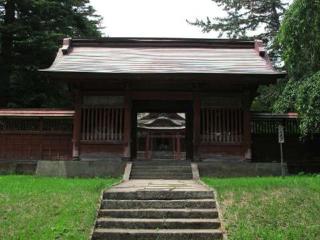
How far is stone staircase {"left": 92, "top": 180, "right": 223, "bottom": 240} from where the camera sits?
1023 centimetres

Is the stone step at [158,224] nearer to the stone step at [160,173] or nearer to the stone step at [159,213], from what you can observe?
the stone step at [159,213]

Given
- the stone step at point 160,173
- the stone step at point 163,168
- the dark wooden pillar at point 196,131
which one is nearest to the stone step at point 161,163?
the stone step at point 163,168

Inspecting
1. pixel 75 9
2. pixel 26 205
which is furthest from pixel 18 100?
pixel 26 205

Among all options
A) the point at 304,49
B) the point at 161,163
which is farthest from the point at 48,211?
the point at 304,49

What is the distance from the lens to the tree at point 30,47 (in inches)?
1151

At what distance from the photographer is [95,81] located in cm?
1966

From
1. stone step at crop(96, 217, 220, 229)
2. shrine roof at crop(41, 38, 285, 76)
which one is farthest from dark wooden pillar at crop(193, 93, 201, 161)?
stone step at crop(96, 217, 220, 229)

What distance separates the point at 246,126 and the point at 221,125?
1033mm

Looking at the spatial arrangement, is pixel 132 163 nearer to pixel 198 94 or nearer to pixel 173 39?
pixel 198 94

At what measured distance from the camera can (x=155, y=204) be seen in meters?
11.9

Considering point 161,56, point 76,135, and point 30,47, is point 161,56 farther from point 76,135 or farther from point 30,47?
point 30,47

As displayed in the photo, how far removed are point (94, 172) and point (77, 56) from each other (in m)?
5.78

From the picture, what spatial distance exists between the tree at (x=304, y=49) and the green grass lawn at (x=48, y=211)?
8.01 metres

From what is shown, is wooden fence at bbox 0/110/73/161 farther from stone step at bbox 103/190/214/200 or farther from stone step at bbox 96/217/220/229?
stone step at bbox 96/217/220/229
